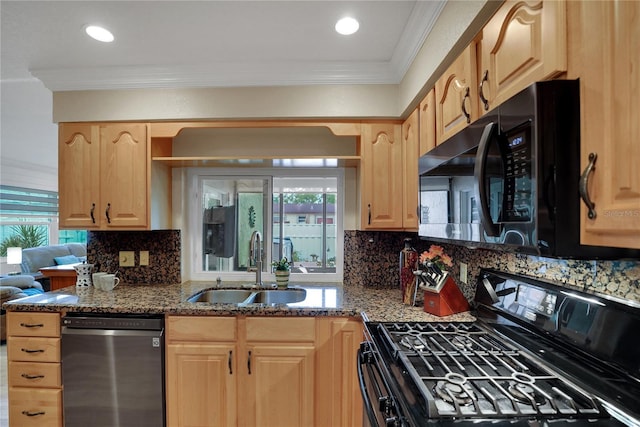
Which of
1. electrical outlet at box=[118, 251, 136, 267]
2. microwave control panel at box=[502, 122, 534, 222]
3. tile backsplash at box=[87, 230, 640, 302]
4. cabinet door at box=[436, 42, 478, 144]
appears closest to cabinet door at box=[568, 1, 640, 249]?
microwave control panel at box=[502, 122, 534, 222]

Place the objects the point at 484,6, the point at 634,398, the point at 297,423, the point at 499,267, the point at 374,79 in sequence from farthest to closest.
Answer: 1. the point at 374,79
2. the point at 297,423
3. the point at 499,267
4. the point at 484,6
5. the point at 634,398

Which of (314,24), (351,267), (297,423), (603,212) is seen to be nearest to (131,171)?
(314,24)

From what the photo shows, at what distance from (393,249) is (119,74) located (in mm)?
2305

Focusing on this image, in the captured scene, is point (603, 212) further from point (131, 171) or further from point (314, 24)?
point (131, 171)

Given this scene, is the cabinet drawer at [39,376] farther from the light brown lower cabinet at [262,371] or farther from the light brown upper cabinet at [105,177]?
the light brown upper cabinet at [105,177]

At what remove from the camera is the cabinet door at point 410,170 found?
192 cm

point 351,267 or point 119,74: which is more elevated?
point 119,74

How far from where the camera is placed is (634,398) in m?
0.82

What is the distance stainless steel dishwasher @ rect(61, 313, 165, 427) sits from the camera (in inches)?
73.1

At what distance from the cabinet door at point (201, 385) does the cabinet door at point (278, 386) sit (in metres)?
0.10

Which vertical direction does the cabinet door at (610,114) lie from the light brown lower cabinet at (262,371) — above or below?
above

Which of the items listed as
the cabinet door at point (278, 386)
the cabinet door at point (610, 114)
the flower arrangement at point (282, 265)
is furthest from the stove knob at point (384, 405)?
the flower arrangement at point (282, 265)

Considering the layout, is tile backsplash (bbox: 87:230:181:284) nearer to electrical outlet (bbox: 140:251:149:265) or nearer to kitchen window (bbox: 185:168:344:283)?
electrical outlet (bbox: 140:251:149:265)

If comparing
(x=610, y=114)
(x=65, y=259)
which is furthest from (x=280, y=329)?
(x=65, y=259)
